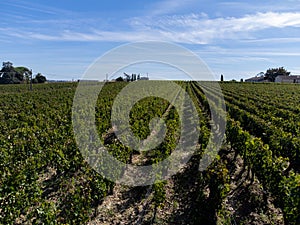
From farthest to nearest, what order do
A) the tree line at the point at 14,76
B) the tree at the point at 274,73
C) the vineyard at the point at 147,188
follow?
the tree at the point at 274,73, the tree line at the point at 14,76, the vineyard at the point at 147,188

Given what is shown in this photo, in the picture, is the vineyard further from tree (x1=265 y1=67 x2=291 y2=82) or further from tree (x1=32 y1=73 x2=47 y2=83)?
tree (x1=265 y1=67 x2=291 y2=82)

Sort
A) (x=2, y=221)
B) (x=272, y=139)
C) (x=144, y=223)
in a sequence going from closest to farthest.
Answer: (x=2, y=221), (x=144, y=223), (x=272, y=139)

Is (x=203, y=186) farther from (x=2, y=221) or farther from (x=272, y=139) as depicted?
(x=2, y=221)

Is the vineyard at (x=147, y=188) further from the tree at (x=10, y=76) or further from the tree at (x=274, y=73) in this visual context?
the tree at (x=274, y=73)

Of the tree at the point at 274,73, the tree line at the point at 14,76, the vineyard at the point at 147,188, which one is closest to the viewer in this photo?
the vineyard at the point at 147,188

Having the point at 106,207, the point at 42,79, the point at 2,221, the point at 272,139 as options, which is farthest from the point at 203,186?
the point at 42,79

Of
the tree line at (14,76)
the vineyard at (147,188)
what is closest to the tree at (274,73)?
the tree line at (14,76)

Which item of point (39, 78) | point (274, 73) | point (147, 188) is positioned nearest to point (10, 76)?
point (39, 78)

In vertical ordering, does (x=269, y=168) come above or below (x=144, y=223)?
above

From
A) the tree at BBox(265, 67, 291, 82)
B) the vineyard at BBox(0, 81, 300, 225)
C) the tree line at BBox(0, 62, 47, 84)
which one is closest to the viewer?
the vineyard at BBox(0, 81, 300, 225)

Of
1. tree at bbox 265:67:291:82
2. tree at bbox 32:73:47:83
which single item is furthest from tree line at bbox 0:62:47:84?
tree at bbox 265:67:291:82

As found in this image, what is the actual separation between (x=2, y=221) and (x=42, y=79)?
261ft

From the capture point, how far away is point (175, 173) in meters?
9.58

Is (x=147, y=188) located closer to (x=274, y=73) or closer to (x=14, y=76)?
(x=14, y=76)
